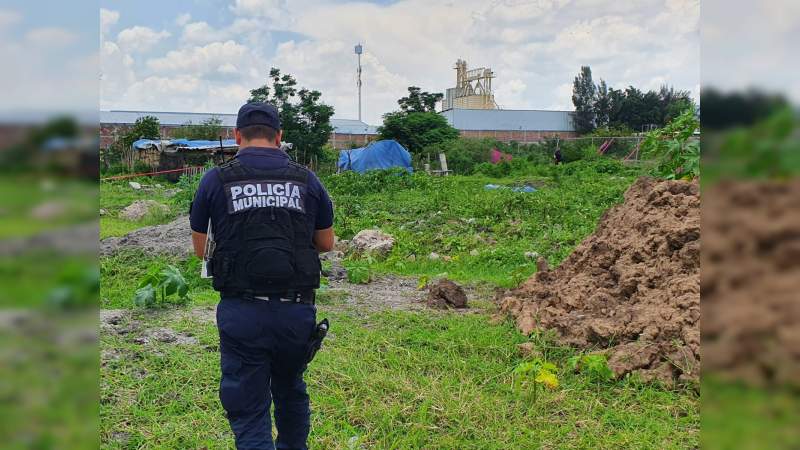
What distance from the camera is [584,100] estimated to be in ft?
182

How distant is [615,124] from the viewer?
5181 cm

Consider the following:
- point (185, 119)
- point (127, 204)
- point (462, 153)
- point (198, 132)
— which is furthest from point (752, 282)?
point (185, 119)

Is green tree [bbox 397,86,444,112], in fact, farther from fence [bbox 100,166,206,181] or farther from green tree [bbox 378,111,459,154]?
fence [bbox 100,166,206,181]

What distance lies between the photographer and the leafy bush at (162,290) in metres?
6.48

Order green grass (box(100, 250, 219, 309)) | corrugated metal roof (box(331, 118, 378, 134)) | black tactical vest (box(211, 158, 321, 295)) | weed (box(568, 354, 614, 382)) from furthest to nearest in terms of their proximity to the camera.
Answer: corrugated metal roof (box(331, 118, 378, 134)), green grass (box(100, 250, 219, 309)), weed (box(568, 354, 614, 382)), black tactical vest (box(211, 158, 321, 295))

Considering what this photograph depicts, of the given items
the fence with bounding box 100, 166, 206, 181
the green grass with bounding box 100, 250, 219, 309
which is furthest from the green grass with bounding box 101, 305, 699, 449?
the fence with bounding box 100, 166, 206, 181

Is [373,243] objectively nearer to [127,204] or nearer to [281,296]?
[281,296]

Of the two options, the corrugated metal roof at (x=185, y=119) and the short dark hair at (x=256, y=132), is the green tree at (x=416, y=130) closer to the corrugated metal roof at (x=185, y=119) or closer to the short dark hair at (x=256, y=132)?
the corrugated metal roof at (x=185, y=119)

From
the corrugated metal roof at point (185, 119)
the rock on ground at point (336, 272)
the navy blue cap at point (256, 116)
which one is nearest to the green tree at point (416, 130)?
the corrugated metal roof at point (185, 119)

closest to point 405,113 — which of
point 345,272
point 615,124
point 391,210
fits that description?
point 391,210

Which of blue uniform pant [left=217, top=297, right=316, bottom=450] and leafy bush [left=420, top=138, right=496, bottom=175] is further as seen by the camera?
leafy bush [left=420, top=138, right=496, bottom=175]

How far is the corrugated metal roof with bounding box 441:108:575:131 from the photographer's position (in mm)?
47656

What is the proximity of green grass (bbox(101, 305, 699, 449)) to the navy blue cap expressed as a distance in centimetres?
181

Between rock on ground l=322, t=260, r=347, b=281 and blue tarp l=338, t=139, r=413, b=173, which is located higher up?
blue tarp l=338, t=139, r=413, b=173
